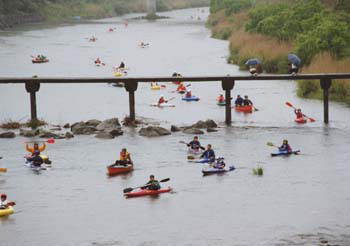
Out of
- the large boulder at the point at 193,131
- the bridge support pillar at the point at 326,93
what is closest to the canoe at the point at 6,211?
the large boulder at the point at 193,131

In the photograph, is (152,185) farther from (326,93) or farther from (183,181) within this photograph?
(326,93)

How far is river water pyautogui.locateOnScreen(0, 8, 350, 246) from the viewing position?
2844cm

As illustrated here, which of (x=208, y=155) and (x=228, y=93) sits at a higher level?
(x=228, y=93)

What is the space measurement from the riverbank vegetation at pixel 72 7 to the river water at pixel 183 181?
69855mm

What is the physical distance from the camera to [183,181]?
1364 inches

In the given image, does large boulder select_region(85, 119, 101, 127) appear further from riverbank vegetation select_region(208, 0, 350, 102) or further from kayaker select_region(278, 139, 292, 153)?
riverbank vegetation select_region(208, 0, 350, 102)

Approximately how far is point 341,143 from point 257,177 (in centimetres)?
774

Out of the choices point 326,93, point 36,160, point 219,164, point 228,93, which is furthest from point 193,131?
point 36,160

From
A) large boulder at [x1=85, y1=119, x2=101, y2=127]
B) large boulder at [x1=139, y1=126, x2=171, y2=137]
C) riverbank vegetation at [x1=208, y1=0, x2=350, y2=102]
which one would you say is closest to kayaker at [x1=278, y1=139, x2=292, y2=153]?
large boulder at [x1=139, y1=126, x2=171, y2=137]

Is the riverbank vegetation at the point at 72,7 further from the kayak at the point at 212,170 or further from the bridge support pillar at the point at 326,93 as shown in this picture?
the kayak at the point at 212,170

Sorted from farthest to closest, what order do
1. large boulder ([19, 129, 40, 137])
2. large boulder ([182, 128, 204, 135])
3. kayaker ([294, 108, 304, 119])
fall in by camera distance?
kayaker ([294, 108, 304, 119])
large boulder ([182, 128, 204, 135])
large boulder ([19, 129, 40, 137])

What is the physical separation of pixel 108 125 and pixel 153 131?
8.97ft

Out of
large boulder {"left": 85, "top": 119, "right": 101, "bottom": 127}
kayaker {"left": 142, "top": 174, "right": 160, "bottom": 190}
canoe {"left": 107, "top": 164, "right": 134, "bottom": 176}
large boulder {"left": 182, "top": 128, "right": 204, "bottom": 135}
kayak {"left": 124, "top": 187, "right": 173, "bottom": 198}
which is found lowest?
kayak {"left": 124, "top": 187, "right": 173, "bottom": 198}

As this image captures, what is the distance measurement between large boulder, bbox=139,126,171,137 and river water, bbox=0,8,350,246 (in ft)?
1.83
